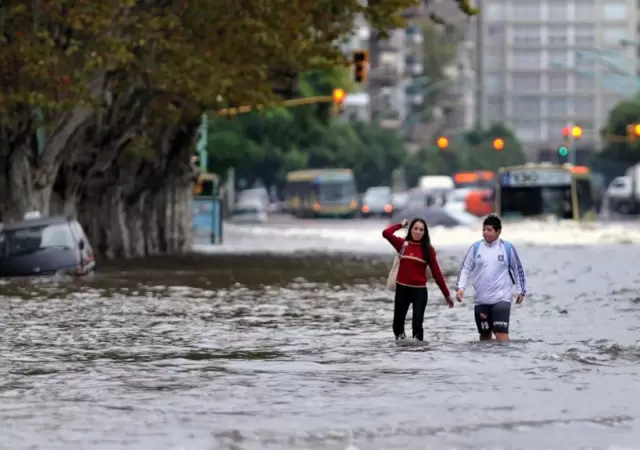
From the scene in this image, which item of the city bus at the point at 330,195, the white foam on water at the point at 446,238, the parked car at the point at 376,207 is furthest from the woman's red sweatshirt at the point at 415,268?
the parked car at the point at 376,207

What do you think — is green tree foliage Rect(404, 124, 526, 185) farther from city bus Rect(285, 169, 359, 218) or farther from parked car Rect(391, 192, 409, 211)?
city bus Rect(285, 169, 359, 218)

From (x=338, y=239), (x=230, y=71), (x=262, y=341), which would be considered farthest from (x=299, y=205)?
(x=262, y=341)

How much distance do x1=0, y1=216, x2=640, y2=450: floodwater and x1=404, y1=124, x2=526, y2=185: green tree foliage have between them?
409 ft

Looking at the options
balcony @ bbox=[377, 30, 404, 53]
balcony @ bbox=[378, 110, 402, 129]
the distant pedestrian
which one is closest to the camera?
the distant pedestrian

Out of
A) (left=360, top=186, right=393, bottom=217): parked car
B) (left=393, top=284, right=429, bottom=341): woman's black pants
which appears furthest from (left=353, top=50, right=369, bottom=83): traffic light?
(left=360, top=186, right=393, bottom=217): parked car

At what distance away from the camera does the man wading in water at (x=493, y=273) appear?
18.9 m

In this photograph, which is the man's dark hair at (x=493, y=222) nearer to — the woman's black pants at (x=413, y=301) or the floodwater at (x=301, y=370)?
the floodwater at (x=301, y=370)

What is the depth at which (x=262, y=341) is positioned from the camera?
824 inches

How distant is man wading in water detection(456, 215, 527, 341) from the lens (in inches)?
745

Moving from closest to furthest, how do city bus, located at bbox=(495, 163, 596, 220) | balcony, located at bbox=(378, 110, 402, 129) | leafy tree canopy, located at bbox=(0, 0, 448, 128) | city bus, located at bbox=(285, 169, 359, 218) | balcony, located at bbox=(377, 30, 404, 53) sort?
leafy tree canopy, located at bbox=(0, 0, 448, 128), city bus, located at bbox=(495, 163, 596, 220), city bus, located at bbox=(285, 169, 359, 218), balcony, located at bbox=(378, 110, 402, 129), balcony, located at bbox=(377, 30, 404, 53)

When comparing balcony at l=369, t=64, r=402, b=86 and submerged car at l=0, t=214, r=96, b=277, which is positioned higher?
balcony at l=369, t=64, r=402, b=86

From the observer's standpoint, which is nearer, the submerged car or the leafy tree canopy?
the submerged car

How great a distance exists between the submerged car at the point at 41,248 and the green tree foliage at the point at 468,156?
12025 cm

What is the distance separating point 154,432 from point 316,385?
3218mm
